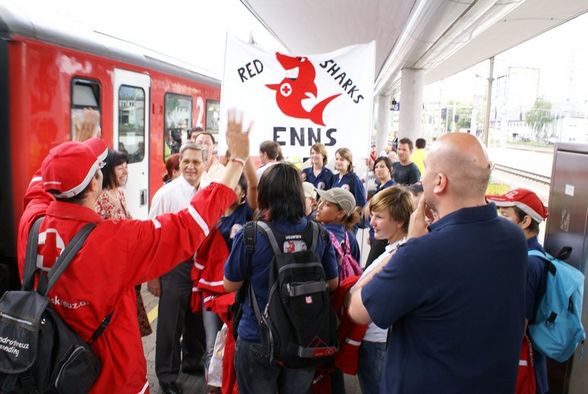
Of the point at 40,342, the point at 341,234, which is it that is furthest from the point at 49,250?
the point at 341,234

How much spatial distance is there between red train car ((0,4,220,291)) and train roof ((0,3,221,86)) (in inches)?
0.4

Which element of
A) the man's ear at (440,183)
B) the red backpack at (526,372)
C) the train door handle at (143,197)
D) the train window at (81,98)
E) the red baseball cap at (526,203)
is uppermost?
the train window at (81,98)

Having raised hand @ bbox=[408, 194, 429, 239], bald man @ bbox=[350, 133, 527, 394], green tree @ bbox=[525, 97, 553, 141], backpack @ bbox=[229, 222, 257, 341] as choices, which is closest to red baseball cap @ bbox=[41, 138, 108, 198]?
backpack @ bbox=[229, 222, 257, 341]

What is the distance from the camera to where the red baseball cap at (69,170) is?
1.96 metres

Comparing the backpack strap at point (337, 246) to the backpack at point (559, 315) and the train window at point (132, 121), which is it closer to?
the backpack at point (559, 315)

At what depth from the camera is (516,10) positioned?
757 centimetres

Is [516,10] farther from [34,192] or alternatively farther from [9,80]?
[34,192]

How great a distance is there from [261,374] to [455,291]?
1.22 metres

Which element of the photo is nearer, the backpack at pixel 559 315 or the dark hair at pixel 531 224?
the backpack at pixel 559 315

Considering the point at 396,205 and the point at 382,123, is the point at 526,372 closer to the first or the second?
the point at 396,205

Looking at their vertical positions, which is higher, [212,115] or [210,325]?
[212,115]

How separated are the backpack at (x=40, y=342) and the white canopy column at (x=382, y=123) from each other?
26782 millimetres

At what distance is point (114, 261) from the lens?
197 centimetres

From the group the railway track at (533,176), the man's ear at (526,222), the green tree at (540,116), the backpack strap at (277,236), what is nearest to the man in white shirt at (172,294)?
the backpack strap at (277,236)
